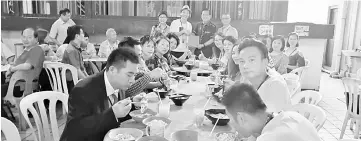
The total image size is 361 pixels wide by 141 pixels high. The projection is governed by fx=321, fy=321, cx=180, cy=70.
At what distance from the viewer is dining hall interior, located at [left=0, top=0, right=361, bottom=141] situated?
169cm

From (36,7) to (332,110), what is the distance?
603 cm

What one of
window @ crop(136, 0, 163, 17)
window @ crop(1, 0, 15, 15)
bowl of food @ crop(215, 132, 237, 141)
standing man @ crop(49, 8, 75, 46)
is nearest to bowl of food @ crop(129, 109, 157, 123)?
bowl of food @ crop(215, 132, 237, 141)

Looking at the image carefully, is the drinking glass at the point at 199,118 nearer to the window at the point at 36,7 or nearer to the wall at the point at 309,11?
the window at the point at 36,7

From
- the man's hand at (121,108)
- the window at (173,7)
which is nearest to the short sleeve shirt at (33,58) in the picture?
the man's hand at (121,108)

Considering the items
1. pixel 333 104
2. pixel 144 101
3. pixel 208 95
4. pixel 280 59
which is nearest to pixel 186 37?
pixel 280 59

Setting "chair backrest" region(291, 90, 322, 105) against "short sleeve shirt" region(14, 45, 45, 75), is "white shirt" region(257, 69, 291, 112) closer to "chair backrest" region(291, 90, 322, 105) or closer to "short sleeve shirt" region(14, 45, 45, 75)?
Answer: "chair backrest" region(291, 90, 322, 105)

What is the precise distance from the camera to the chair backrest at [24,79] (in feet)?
11.8

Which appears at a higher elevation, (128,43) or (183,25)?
(183,25)

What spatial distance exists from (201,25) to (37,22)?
3.26 m

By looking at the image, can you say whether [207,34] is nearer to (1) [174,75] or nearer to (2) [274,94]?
(1) [174,75]

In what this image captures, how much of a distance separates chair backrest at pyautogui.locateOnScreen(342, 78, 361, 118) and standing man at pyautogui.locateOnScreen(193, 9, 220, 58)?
2.95 meters

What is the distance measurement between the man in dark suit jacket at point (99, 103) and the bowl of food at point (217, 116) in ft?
1.63

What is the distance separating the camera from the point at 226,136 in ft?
5.47

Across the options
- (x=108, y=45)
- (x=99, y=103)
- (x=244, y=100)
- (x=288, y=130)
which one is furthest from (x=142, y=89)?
(x=108, y=45)
